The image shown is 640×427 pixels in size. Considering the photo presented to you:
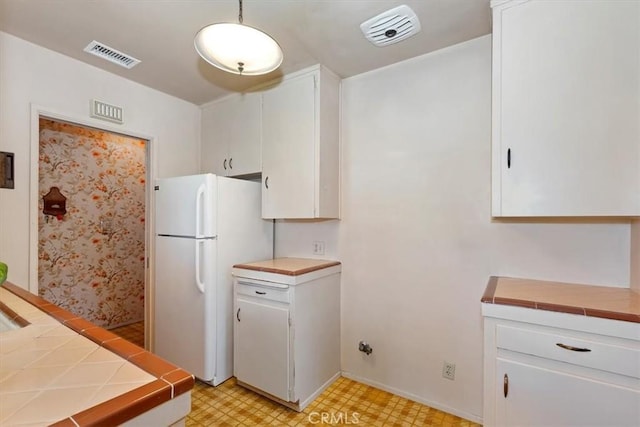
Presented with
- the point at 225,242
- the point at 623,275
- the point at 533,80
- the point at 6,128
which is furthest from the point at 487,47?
the point at 6,128

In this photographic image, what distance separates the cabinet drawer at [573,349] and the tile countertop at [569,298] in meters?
0.11

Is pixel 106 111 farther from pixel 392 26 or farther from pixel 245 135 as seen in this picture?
pixel 392 26

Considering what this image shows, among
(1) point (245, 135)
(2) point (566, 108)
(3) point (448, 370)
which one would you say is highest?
(1) point (245, 135)

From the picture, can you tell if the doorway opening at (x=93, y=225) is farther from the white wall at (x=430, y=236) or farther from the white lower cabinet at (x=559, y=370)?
the white lower cabinet at (x=559, y=370)

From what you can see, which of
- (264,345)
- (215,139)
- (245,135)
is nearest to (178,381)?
(264,345)

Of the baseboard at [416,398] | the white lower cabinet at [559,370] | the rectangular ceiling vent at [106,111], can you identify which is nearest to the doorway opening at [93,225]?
the rectangular ceiling vent at [106,111]

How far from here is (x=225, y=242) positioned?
2.43 meters

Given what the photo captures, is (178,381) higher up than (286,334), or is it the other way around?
(178,381)

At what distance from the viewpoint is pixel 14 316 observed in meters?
1.16

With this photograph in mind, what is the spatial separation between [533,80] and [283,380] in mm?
2223

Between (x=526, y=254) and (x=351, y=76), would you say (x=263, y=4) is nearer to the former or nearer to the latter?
(x=351, y=76)

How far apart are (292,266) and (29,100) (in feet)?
6.75

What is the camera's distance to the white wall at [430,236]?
1.82 meters

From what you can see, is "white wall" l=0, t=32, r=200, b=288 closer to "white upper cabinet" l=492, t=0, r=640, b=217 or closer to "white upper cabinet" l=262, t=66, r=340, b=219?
"white upper cabinet" l=262, t=66, r=340, b=219
